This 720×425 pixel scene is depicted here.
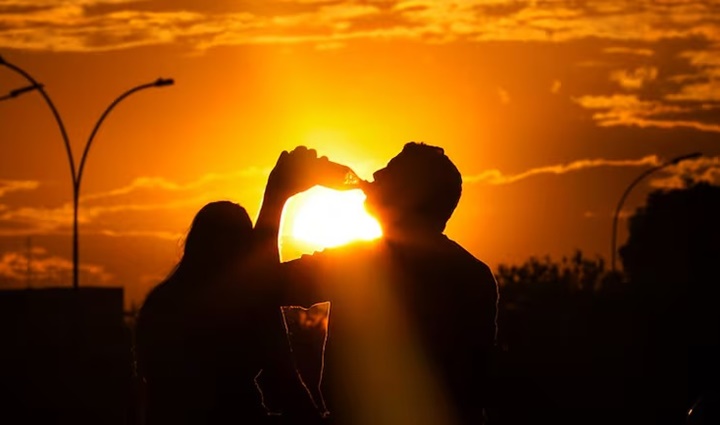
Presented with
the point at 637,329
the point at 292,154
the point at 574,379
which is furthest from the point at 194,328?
the point at 637,329

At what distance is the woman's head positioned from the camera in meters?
7.17

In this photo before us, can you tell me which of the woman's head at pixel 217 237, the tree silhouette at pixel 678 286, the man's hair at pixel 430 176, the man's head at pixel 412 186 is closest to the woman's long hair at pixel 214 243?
the woman's head at pixel 217 237

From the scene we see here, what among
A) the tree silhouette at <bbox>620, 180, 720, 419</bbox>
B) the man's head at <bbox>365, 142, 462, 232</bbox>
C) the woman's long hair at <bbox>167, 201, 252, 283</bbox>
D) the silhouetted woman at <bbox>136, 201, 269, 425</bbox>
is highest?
the man's head at <bbox>365, 142, 462, 232</bbox>

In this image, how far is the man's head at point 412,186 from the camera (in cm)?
742

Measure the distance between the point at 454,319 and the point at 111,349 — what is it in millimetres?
43069

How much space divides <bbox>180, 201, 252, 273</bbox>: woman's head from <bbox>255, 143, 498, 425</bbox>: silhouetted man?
0.09 m

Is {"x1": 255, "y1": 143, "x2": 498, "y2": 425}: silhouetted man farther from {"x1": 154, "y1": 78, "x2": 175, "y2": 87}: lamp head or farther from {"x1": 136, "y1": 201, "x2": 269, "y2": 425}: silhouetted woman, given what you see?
{"x1": 154, "y1": 78, "x2": 175, "y2": 87}: lamp head

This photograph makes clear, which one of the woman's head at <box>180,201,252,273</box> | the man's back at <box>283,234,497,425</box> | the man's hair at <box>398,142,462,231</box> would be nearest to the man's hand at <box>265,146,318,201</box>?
the woman's head at <box>180,201,252,273</box>

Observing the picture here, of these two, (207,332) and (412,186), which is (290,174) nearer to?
(412,186)

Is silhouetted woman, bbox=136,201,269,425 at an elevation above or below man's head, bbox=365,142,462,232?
below

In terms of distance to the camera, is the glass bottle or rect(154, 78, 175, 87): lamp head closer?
the glass bottle

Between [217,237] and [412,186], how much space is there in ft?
2.81

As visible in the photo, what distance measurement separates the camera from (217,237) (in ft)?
23.5

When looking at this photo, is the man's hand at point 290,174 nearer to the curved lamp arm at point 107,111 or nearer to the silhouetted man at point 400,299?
the silhouetted man at point 400,299
